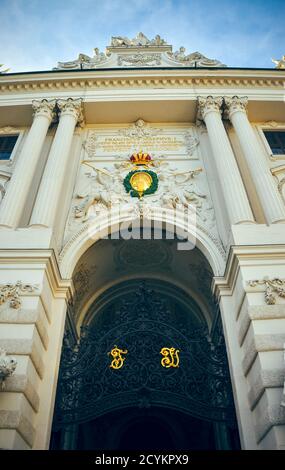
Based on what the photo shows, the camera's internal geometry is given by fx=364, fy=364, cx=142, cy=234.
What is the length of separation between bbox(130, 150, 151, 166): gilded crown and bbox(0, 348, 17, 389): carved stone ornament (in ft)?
29.6

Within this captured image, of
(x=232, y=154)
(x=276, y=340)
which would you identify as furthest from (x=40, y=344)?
(x=232, y=154)

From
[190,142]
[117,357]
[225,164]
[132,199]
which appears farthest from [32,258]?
[190,142]

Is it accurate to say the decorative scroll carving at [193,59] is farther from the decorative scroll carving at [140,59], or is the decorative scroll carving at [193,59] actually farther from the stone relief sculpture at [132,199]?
the stone relief sculpture at [132,199]

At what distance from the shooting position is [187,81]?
1628 centimetres

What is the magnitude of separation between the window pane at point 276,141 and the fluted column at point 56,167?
828 cm

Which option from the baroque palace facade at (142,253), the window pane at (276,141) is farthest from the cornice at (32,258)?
the window pane at (276,141)

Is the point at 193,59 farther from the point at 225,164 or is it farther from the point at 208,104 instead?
the point at 225,164

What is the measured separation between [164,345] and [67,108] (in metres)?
10.7

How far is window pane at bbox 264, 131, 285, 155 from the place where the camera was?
1523cm

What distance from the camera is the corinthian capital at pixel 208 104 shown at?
1508 cm

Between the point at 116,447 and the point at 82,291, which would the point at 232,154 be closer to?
the point at 82,291

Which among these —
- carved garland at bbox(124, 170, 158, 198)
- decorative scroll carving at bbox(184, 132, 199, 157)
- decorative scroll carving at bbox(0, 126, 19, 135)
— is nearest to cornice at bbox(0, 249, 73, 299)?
carved garland at bbox(124, 170, 158, 198)

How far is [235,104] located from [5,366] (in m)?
13.0

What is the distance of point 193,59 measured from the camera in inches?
713
